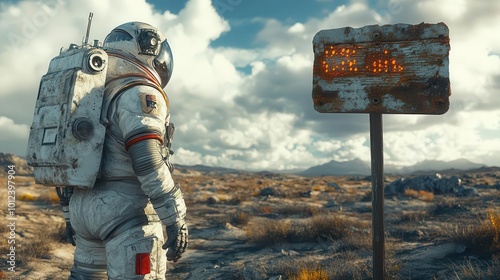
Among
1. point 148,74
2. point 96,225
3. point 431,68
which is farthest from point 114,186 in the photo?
point 431,68

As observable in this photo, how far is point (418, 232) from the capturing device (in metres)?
7.16

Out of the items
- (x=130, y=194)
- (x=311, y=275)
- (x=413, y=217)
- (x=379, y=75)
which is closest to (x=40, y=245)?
(x=130, y=194)

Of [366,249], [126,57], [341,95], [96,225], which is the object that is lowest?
[366,249]

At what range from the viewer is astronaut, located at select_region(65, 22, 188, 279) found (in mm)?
2875

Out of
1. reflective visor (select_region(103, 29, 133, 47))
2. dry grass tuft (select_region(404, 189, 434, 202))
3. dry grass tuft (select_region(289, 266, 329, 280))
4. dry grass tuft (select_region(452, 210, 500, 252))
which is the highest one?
reflective visor (select_region(103, 29, 133, 47))

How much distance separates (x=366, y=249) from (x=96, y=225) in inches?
169

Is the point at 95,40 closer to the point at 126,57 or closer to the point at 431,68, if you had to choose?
the point at 126,57

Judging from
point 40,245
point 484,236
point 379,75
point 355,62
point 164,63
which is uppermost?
point 164,63

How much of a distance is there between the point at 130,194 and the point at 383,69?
2175mm

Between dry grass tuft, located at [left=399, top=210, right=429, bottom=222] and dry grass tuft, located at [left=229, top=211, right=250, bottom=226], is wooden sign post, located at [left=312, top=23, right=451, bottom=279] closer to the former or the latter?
dry grass tuft, located at [left=399, top=210, right=429, bottom=222]

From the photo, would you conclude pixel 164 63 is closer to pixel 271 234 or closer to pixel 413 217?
pixel 271 234

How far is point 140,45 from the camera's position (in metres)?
3.49

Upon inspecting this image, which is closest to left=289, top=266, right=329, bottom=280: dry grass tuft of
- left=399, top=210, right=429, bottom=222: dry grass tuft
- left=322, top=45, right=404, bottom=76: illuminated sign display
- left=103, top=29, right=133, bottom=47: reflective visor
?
left=322, top=45, right=404, bottom=76: illuminated sign display

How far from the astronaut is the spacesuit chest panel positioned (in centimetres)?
11
